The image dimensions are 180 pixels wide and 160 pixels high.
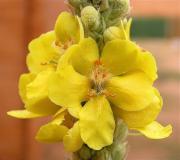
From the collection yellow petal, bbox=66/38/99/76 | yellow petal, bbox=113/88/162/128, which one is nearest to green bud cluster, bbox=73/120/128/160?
yellow petal, bbox=113/88/162/128

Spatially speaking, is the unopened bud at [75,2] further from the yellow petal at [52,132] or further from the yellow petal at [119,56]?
the yellow petal at [52,132]

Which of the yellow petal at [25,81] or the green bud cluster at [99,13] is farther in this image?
the yellow petal at [25,81]

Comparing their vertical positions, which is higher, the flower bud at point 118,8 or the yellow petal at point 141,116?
the flower bud at point 118,8

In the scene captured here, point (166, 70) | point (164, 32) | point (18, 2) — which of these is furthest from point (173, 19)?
point (18, 2)

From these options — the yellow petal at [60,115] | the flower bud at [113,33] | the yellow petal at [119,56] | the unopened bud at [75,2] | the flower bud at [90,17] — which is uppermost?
the unopened bud at [75,2]

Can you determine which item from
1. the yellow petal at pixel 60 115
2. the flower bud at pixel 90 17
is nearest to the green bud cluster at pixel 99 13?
the flower bud at pixel 90 17

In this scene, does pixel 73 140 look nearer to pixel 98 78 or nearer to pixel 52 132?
pixel 52 132

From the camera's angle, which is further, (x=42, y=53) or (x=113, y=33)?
(x=42, y=53)

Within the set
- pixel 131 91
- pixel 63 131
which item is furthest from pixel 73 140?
pixel 131 91
